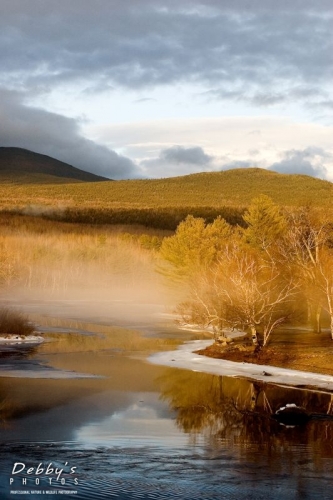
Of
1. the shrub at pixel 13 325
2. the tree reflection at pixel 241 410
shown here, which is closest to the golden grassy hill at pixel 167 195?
the shrub at pixel 13 325

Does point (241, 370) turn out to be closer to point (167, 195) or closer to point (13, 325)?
point (13, 325)

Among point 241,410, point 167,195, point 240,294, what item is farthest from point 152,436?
point 167,195

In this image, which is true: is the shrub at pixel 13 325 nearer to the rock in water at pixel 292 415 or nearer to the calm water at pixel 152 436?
the calm water at pixel 152 436

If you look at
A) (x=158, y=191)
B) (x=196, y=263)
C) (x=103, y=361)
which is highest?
(x=158, y=191)

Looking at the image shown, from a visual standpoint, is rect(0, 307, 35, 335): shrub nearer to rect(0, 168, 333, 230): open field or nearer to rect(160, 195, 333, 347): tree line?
rect(160, 195, 333, 347): tree line

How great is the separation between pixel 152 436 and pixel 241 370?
12.1 m

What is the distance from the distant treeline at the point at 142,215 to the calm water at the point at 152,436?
332 feet

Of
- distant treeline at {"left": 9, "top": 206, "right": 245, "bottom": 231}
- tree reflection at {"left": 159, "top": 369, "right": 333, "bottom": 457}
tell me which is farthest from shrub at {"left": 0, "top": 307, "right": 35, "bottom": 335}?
distant treeline at {"left": 9, "top": 206, "right": 245, "bottom": 231}

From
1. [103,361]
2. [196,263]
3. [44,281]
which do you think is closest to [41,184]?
[44,281]

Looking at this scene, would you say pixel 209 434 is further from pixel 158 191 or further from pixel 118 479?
pixel 158 191

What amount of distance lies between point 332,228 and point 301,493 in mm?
46061

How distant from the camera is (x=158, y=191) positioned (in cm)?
16738

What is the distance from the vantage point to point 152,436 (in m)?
18.0

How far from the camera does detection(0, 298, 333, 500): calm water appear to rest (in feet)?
45.1
